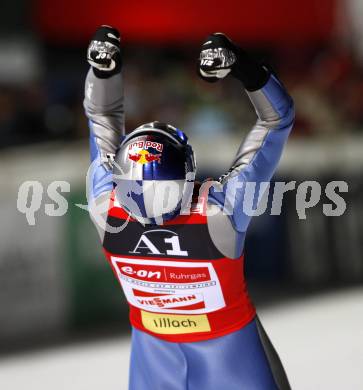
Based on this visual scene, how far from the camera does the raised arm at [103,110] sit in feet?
9.55

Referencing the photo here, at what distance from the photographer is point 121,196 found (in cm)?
269

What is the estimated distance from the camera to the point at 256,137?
276 cm

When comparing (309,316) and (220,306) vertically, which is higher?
(220,306)

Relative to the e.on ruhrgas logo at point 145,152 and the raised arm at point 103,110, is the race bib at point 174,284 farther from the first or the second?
the e.on ruhrgas logo at point 145,152

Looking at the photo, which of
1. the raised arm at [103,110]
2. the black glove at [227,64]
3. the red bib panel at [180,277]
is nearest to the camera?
the black glove at [227,64]

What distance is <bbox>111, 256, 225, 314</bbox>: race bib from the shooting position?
275 centimetres

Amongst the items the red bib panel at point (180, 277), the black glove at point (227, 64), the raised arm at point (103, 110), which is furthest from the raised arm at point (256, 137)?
the raised arm at point (103, 110)

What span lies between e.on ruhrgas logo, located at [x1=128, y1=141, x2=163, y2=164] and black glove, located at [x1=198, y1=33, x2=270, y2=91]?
0.28m

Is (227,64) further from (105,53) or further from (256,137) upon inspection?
(105,53)

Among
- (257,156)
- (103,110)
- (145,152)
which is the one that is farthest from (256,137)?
(103,110)

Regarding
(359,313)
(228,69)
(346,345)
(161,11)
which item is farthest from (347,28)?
(228,69)

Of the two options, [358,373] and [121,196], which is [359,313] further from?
[121,196]

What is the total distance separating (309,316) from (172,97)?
3442 mm

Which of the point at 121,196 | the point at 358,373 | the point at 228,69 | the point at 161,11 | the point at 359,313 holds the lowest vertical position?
the point at 359,313
